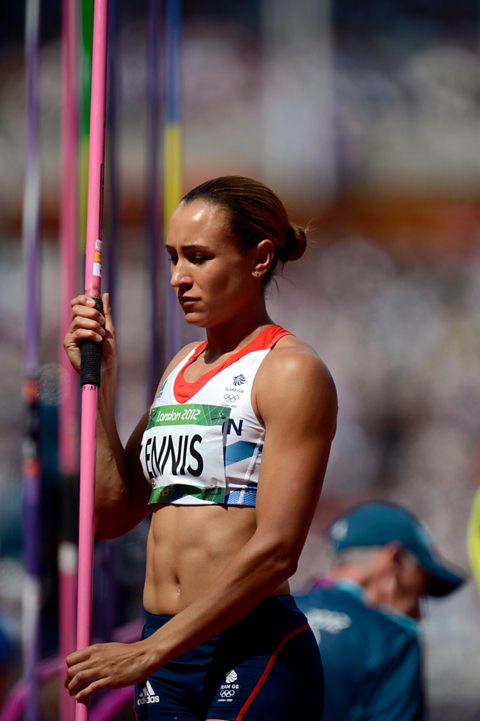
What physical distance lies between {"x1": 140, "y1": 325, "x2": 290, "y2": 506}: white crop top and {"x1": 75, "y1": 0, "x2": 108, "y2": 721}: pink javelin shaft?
0.13m

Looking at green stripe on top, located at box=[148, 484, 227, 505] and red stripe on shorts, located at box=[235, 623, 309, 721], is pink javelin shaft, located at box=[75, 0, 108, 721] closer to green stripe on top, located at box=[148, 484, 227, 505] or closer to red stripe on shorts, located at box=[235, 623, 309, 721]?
green stripe on top, located at box=[148, 484, 227, 505]

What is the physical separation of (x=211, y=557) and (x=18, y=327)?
4.46m

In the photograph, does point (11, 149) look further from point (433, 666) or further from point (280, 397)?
point (280, 397)

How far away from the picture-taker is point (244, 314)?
2199 mm

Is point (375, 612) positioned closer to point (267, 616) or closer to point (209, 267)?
point (267, 616)

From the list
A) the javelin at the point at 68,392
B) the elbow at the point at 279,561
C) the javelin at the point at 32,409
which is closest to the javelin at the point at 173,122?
the javelin at the point at 68,392

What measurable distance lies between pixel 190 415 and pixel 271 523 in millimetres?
268

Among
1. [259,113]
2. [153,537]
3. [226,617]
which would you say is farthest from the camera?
[259,113]

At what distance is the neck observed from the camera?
2205mm

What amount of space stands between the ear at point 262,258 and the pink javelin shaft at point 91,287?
278 millimetres

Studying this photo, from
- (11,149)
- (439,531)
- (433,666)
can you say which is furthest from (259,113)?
(433,666)

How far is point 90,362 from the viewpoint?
214cm

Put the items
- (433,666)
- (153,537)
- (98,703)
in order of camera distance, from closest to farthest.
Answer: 1. (153,537)
2. (98,703)
3. (433,666)

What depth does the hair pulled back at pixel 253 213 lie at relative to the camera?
2.16 m
